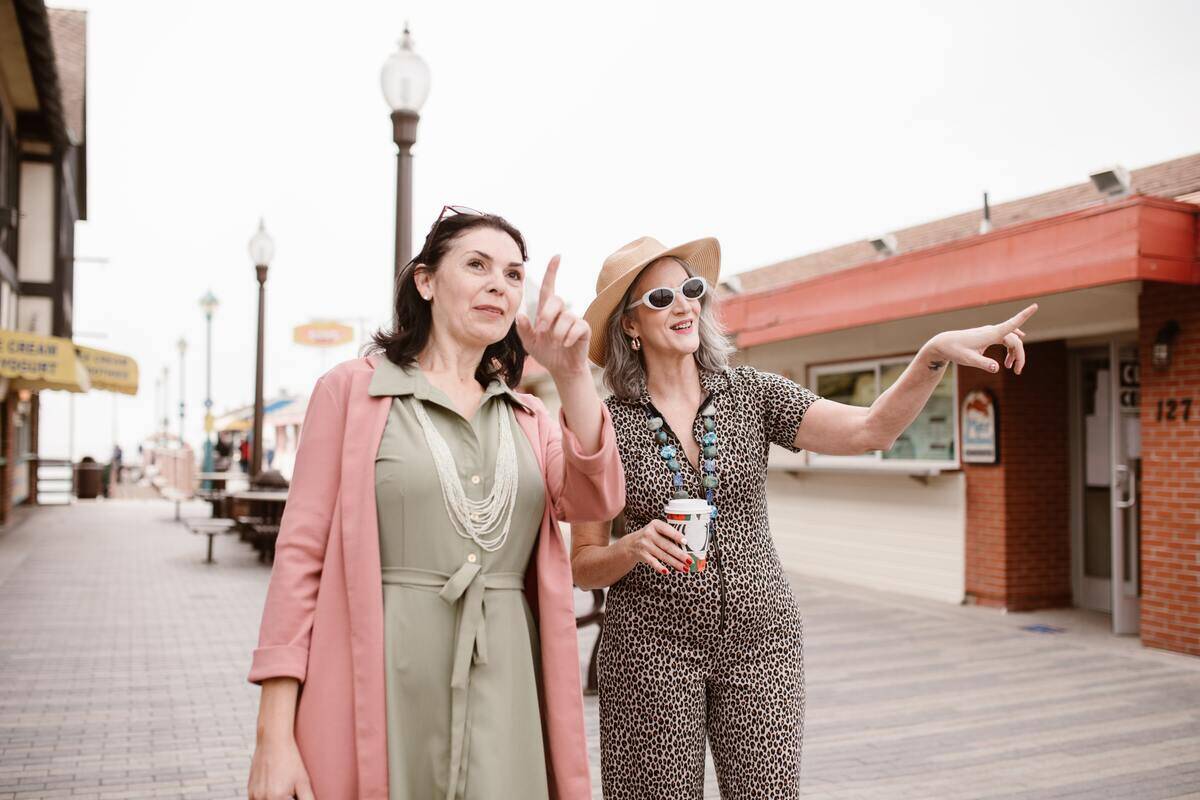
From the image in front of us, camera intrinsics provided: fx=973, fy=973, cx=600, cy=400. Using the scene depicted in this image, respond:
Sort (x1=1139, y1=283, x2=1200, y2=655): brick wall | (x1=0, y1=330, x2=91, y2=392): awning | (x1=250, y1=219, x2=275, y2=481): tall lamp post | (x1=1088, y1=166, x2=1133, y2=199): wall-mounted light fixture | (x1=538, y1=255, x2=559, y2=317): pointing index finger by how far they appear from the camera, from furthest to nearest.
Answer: (x1=250, y1=219, x2=275, y2=481): tall lamp post → (x1=0, y1=330, x2=91, y2=392): awning → (x1=1088, y1=166, x2=1133, y2=199): wall-mounted light fixture → (x1=1139, y1=283, x2=1200, y2=655): brick wall → (x1=538, y1=255, x2=559, y2=317): pointing index finger

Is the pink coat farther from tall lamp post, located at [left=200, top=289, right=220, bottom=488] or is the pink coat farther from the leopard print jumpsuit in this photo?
tall lamp post, located at [left=200, top=289, right=220, bottom=488]

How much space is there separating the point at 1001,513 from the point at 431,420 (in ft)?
28.8

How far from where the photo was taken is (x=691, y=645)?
7.72 ft

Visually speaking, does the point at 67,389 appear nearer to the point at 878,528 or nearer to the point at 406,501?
the point at 878,528

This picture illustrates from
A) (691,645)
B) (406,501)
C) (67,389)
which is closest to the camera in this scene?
(406,501)

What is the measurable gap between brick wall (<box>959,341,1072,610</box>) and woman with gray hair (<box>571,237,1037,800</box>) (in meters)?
7.82

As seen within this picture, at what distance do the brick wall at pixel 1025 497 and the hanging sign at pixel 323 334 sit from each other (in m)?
17.6

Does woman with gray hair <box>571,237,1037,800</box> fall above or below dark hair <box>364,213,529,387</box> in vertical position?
below

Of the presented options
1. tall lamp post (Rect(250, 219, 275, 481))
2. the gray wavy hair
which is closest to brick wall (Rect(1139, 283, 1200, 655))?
the gray wavy hair

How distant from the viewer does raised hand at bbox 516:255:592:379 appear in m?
1.82

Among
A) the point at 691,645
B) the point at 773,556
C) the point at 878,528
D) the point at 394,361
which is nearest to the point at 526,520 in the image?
the point at 394,361

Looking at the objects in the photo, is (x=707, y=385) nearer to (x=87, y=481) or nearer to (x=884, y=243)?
(x=884, y=243)

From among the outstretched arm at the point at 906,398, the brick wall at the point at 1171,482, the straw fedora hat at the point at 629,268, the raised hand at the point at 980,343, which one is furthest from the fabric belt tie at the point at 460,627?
the brick wall at the point at 1171,482

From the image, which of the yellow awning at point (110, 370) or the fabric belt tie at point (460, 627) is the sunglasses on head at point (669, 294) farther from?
the yellow awning at point (110, 370)
